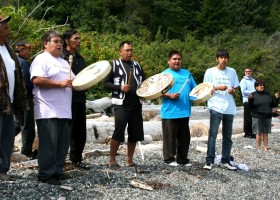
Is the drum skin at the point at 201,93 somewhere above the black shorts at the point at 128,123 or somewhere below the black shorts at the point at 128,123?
above

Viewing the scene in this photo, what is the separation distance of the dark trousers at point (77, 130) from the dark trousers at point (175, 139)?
147 centimetres

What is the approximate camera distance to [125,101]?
22.5 ft

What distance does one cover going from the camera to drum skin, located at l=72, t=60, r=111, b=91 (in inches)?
227

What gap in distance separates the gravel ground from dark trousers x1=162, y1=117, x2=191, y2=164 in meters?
0.20

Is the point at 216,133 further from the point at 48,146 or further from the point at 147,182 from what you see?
the point at 48,146

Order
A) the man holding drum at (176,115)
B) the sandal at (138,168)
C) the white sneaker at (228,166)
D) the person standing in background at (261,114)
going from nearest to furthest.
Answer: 1. the sandal at (138,168)
2. the man holding drum at (176,115)
3. the white sneaker at (228,166)
4. the person standing in background at (261,114)

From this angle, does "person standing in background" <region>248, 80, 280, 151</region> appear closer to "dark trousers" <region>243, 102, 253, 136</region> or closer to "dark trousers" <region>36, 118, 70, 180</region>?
"dark trousers" <region>243, 102, 253, 136</region>

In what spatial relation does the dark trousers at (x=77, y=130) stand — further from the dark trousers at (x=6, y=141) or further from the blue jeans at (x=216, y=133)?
the blue jeans at (x=216, y=133)

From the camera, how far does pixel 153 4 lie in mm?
39938

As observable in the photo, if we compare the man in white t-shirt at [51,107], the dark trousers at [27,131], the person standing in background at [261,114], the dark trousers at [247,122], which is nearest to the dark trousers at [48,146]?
the man in white t-shirt at [51,107]

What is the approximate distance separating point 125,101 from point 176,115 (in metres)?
0.90

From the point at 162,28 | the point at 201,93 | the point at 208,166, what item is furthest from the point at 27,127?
the point at 162,28

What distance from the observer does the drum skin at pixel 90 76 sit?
18.9ft

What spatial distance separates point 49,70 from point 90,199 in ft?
5.14
